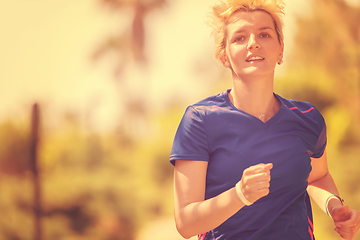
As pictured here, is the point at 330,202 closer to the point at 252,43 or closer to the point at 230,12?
the point at 252,43

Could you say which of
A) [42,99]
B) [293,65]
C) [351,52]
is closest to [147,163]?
[42,99]

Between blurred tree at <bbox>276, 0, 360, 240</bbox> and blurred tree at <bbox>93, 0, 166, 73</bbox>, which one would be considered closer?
blurred tree at <bbox>276, 0, 360, 240</bbox>

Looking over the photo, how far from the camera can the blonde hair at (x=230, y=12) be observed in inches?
43.5

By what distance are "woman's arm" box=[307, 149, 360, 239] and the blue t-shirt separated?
11cm

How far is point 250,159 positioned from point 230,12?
0.49m

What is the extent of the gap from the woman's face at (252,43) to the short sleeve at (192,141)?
22 cm

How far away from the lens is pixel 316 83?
11.0ft

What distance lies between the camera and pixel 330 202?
3.86 ft

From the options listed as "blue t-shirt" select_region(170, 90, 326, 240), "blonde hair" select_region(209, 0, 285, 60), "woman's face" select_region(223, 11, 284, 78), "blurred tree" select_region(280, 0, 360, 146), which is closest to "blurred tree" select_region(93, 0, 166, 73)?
"blurred tree" select_region(280, 0, 360, 146)

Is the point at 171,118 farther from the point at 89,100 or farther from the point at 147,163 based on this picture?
the point at 89,100

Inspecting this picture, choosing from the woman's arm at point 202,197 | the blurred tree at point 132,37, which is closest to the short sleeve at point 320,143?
the woman's arm at point 202,197

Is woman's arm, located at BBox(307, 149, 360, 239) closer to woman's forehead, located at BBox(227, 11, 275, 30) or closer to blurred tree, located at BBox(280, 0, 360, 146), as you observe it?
woman's forehead, located at BBox(227, 11, 275, 30)

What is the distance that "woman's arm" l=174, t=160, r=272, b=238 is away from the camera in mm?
808

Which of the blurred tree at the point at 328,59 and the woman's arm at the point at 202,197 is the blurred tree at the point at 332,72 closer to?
the blurred tree at the point at 328,59
